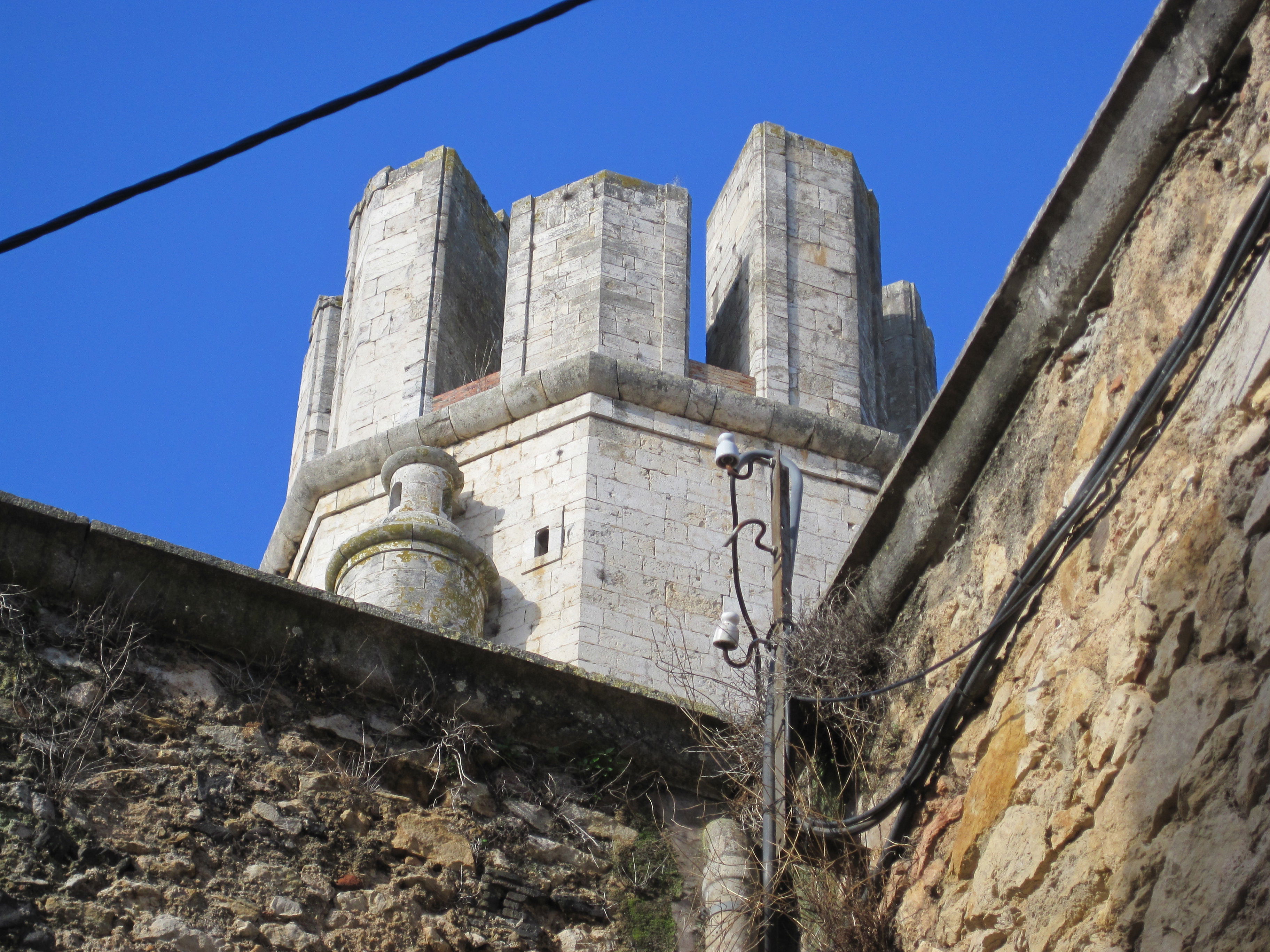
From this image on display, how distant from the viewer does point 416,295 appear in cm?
1292

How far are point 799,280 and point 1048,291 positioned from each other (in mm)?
7814

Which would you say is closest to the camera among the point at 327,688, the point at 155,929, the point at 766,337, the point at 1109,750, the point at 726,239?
the point at 1109,750

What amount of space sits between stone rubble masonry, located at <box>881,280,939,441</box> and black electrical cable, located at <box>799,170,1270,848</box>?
8518 mm

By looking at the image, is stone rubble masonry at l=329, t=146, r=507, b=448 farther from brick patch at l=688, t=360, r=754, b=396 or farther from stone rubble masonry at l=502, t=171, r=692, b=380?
brick patch at l=688, t=360, r=754, b=396

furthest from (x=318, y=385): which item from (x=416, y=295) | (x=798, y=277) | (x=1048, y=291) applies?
(x=1048, y=291)

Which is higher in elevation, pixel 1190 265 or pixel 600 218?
pixel 600 218

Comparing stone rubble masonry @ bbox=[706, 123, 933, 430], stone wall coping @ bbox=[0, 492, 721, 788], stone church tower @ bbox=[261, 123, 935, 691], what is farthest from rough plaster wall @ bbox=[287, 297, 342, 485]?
stone wall coping @ bbox=[0, 492, 721, 788]

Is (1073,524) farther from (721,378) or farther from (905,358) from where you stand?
(905,358)

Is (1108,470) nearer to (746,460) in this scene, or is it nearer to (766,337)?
(746,460)

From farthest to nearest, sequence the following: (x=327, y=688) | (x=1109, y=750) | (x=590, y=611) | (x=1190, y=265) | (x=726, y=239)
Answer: (x=726, y=239)
(x=590, y=611)
(x=327, y=688)
(x=1190, y=265)
(x=1109, y=750)

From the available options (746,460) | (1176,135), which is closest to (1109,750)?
(1176,135)

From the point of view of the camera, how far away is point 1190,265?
435cm

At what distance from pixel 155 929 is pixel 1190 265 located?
9.85ft

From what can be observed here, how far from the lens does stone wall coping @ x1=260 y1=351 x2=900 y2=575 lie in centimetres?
1164
